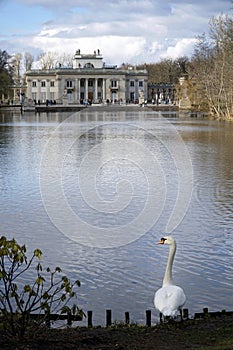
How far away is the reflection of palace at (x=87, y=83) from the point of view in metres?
126

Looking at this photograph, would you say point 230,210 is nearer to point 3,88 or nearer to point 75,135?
point 75,135

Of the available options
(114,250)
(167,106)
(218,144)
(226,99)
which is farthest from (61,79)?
(114,250)

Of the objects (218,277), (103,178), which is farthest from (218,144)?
(218,277)

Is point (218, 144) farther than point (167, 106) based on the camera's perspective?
No

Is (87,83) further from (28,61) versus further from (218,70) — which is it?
(218,70)

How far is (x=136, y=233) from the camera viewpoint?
12625 millimetres

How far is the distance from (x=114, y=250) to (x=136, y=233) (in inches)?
52.0

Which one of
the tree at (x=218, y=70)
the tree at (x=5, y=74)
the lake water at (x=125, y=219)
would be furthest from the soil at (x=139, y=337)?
the tree at (x=5, y=74)

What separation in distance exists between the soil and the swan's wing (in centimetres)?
17

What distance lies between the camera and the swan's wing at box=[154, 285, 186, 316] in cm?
699

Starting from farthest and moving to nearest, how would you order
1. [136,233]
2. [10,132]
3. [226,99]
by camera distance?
[226,99] → [10,132] → [136,233]

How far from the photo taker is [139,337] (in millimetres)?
6559

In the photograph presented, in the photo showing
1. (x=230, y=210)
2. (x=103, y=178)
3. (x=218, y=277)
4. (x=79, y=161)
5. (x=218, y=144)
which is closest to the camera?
(x=218, y=277)

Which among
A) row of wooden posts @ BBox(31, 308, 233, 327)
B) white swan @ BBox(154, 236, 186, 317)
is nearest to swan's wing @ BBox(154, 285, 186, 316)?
white swan @ BBox(154, 236, 186, 317)
